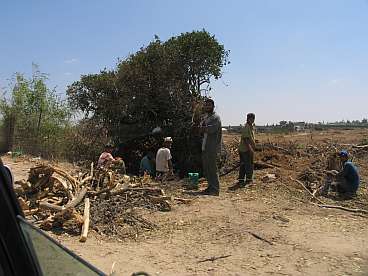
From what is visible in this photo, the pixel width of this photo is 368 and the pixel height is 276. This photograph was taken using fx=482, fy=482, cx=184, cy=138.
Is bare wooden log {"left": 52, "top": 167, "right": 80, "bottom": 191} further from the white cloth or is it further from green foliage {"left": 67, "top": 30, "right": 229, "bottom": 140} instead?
green foliage {"left": 67, "top": 30, "right": 229, "bottom": 140}

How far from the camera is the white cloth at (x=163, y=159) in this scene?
11.9 metres

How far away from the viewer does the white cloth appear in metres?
11.9

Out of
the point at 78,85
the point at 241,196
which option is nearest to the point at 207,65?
the point at 78,85

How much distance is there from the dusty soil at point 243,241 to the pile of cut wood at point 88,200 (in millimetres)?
328

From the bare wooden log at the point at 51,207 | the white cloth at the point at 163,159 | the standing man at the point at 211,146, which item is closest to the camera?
the bare wooden log at the point at 51,207

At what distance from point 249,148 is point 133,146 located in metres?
5.91

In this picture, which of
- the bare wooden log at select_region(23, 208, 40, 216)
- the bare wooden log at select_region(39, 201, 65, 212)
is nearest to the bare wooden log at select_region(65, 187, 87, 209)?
the bare wooden log at select_region(39, 201, 65, 212)

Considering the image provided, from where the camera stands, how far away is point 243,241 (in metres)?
7.59

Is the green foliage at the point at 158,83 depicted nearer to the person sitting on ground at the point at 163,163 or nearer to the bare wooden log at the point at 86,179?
the person sitting on ground at the point at 163,163

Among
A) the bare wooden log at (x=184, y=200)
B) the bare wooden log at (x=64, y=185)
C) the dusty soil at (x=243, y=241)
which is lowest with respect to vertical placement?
the dusty soil at (x=243, y=241)

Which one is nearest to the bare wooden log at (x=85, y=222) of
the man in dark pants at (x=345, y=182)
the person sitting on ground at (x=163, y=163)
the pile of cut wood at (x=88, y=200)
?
the pile of cut wood at (x=88, y=200)

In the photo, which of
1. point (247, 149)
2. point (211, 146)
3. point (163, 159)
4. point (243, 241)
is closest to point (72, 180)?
point (163, 159)

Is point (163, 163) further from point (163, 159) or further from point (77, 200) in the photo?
point (77, 200)

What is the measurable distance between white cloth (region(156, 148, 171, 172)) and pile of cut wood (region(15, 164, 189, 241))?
1.16 metres
